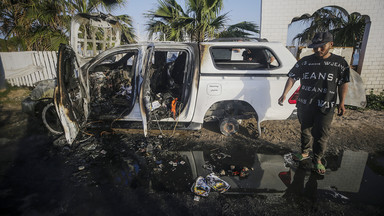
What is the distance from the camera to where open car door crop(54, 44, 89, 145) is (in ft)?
9.11

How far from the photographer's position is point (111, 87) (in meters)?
4.94

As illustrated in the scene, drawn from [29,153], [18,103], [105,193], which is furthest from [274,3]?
[18,103]

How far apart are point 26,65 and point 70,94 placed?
6.73m

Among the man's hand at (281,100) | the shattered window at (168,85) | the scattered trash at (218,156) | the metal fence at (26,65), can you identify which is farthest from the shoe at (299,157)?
the metal fence at (26,65)

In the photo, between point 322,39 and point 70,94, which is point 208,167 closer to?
point 322,39

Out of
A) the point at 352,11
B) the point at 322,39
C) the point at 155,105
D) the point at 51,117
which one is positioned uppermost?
the point at 352,11

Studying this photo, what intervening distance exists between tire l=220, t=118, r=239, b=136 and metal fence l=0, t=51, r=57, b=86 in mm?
7872

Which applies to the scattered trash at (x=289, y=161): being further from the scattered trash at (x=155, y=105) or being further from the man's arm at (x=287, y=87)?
the scattered trash at (x=155, y=105)

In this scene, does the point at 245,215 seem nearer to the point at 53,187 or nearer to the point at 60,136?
the point at 53,187

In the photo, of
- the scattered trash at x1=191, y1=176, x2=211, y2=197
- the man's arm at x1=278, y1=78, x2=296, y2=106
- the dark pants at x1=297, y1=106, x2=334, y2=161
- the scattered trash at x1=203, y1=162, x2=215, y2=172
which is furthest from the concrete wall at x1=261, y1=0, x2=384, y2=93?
the scattered trash at x1=191, y1=176, x2=211, y2=197

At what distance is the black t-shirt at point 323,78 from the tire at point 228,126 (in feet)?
4.36

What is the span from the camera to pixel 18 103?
6215 mm

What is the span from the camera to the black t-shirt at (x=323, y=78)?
240cm

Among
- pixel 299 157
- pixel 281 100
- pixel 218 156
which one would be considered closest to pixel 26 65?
pixel 218 156
